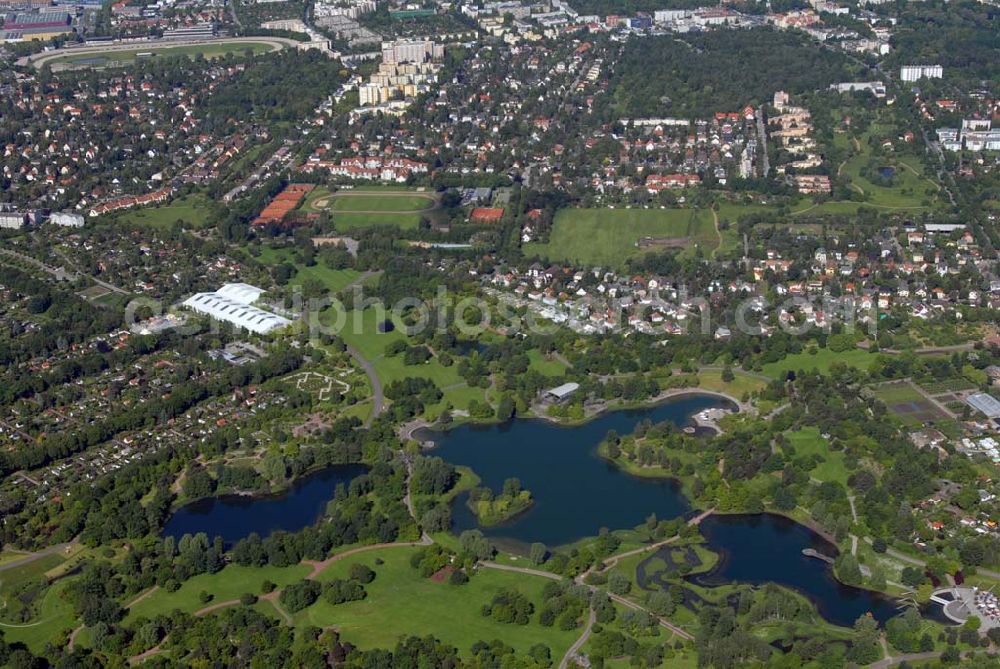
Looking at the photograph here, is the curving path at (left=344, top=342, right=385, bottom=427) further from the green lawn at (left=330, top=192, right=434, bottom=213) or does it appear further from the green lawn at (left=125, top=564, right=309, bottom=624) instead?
the green lawn at (left=330, top=192, right=434, bottom=213)

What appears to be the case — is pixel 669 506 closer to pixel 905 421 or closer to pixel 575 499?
pixel 575 499

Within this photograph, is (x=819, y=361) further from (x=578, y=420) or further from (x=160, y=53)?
(x=160, y=53)

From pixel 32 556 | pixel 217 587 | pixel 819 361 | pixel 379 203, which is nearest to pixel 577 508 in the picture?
pixel 217 587

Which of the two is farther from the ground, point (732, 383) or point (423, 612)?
point (732, 383)

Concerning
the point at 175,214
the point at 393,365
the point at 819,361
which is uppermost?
the point at 819,361

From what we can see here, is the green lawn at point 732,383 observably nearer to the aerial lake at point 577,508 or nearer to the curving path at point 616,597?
the aerial lake at point 577,508

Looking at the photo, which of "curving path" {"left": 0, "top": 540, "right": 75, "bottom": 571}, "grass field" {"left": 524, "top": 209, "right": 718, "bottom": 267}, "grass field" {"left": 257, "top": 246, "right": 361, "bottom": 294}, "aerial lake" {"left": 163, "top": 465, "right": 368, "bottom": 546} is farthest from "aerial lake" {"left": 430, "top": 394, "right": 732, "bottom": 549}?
"grass field" {"left": 257, "top": 246, "right": 361, "bottom": 294}
